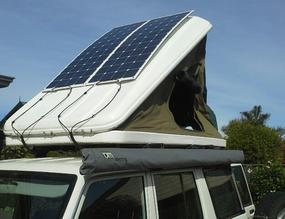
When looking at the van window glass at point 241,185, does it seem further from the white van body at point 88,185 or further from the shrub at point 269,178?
the shrub at point 269,178

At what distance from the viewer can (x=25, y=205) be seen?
13.7 feet

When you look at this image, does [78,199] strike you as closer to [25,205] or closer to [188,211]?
[25,205]

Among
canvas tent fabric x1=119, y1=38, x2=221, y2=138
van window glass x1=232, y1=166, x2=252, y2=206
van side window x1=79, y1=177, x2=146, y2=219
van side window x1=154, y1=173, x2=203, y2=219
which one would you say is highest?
canvas tent fabric x1=119, y1=38, x2=221, y2=138

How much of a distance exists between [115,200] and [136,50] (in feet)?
6.92

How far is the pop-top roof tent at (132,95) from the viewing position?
185 inches

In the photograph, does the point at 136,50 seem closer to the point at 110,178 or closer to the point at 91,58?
the point at 91,58

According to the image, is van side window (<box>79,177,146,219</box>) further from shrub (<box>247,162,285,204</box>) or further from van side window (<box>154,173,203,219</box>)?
shrub (<box>247,162,285,204</box>)

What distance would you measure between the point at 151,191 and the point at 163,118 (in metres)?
1.04

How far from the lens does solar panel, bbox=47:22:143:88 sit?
5.82 m

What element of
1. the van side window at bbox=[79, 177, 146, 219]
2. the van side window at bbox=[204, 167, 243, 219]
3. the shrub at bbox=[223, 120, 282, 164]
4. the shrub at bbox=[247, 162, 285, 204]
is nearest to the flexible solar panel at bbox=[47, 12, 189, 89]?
the van side window at bbox=[79, 177, 146, 219]

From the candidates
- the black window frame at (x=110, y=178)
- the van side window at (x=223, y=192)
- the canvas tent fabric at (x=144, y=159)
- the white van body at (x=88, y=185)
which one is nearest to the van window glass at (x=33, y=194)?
the white van body at (x=88, y=185)

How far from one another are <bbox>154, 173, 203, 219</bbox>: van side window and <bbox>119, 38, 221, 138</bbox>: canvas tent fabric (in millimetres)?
470

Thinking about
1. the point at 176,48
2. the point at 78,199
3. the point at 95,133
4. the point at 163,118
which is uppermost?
the point at 176,48

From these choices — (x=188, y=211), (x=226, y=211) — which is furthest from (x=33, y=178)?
(x=226, y=211)
